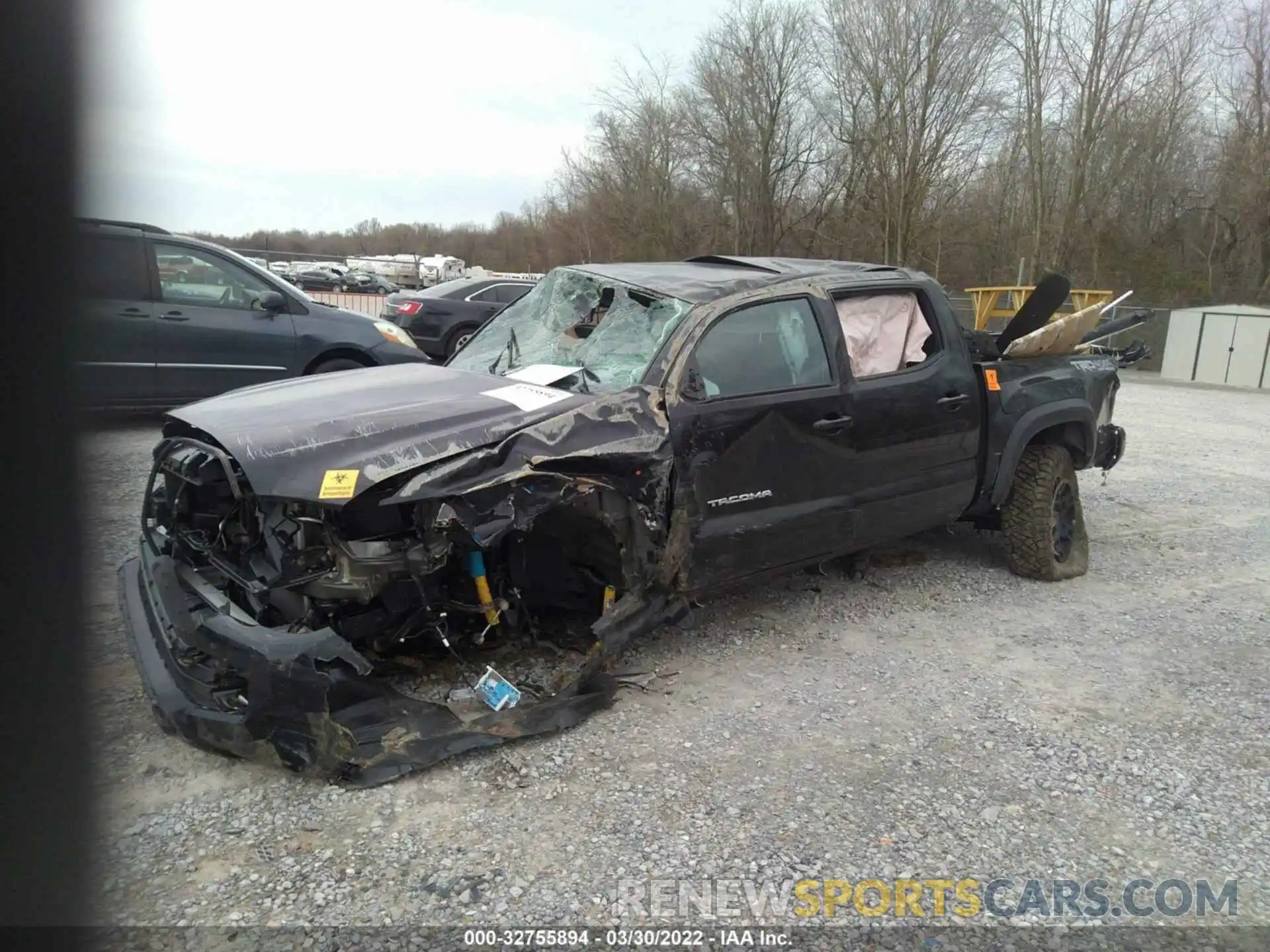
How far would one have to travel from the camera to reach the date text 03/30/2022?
7.38ft

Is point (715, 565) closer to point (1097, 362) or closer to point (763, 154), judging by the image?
point (1097, 362)

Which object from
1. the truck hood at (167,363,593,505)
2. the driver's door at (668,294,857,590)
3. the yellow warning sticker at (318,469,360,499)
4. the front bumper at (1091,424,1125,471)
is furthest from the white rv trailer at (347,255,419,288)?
the yellow warning sticker at (318,469,360,499)

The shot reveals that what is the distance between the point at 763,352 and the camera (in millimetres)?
4004

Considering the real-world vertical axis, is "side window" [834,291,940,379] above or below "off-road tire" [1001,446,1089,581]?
above

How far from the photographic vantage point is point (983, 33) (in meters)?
23.2

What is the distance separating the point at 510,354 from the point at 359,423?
1.22m

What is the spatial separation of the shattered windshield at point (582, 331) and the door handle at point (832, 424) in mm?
820

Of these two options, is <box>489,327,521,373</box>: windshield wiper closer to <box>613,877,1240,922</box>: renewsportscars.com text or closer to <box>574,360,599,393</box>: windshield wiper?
<box>574,360,599,393</box>: windshield wiper

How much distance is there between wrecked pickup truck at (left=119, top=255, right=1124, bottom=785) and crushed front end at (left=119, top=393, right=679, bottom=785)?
0.01 meters

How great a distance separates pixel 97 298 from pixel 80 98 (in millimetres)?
2322

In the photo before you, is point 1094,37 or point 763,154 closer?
point 1094,37

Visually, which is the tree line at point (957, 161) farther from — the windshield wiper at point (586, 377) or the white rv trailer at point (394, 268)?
the windshield wiper at point (586, 377)

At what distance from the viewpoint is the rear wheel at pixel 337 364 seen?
25.3 feet

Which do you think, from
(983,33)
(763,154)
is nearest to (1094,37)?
(983,33)
